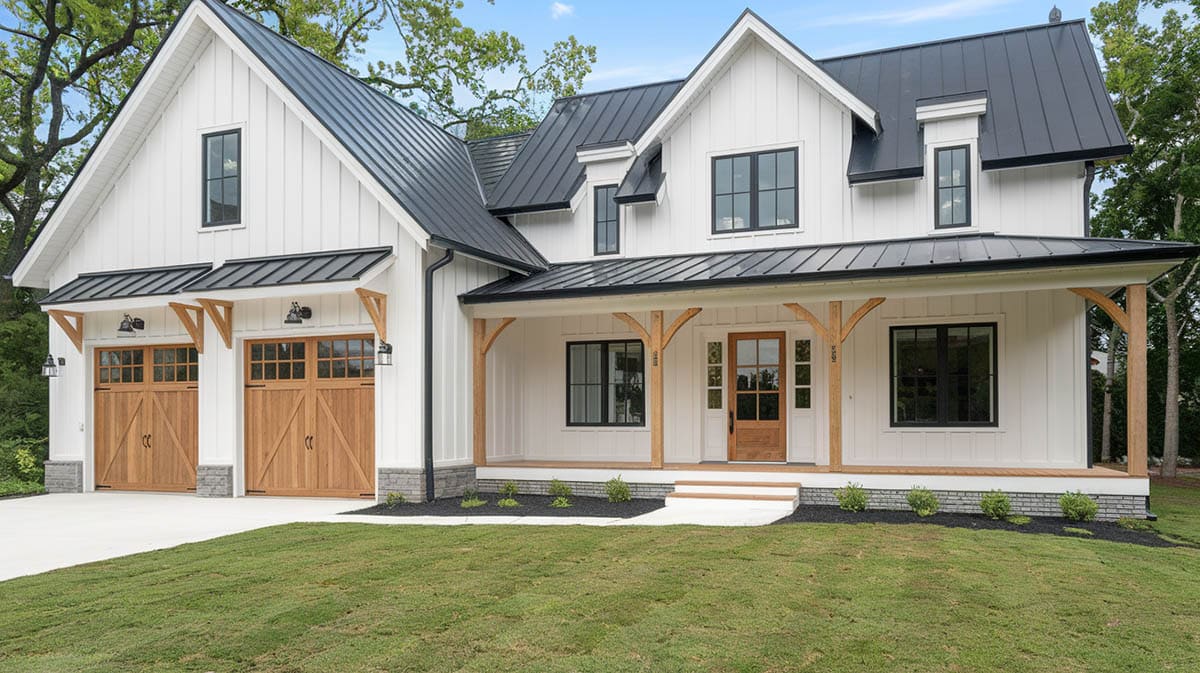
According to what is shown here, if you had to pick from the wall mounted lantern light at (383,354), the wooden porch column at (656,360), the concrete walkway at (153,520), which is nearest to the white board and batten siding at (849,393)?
the wooden porch column at (656,360)

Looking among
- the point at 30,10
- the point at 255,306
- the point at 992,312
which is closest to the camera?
the point at 992,312

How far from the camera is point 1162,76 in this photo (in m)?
17.9

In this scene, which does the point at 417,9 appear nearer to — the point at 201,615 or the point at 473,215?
the point at 473,215

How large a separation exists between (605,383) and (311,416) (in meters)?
4.72

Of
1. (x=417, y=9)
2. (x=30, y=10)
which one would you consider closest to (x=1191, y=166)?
(x=417, y=9)

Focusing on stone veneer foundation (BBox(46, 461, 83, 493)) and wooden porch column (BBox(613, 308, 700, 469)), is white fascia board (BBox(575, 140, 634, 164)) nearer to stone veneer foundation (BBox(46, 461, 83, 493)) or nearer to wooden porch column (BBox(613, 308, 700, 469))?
wooden porch column (BBox(613, 308, 700, 469))

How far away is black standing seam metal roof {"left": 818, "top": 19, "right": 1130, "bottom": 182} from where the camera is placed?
41.3 feet

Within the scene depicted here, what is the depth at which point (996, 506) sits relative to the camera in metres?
10.8

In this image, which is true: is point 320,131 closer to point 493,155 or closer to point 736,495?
point 493,155

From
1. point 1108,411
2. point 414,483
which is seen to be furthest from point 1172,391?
point 414,483

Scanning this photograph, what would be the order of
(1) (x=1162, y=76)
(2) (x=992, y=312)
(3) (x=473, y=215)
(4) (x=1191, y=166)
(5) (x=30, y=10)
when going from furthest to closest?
(5) (x=30, y=10) → (1) (x=1162, y=76) → (4) (x=1191, y=166) → (3) (x=473, y=215) → (2) (x=992, y=312)

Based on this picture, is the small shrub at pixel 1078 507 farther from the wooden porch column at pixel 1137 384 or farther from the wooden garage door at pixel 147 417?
the wooden garage door at pixel 147 417

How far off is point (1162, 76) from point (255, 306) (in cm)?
1741

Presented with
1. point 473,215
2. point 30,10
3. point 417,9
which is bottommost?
point 473,215
